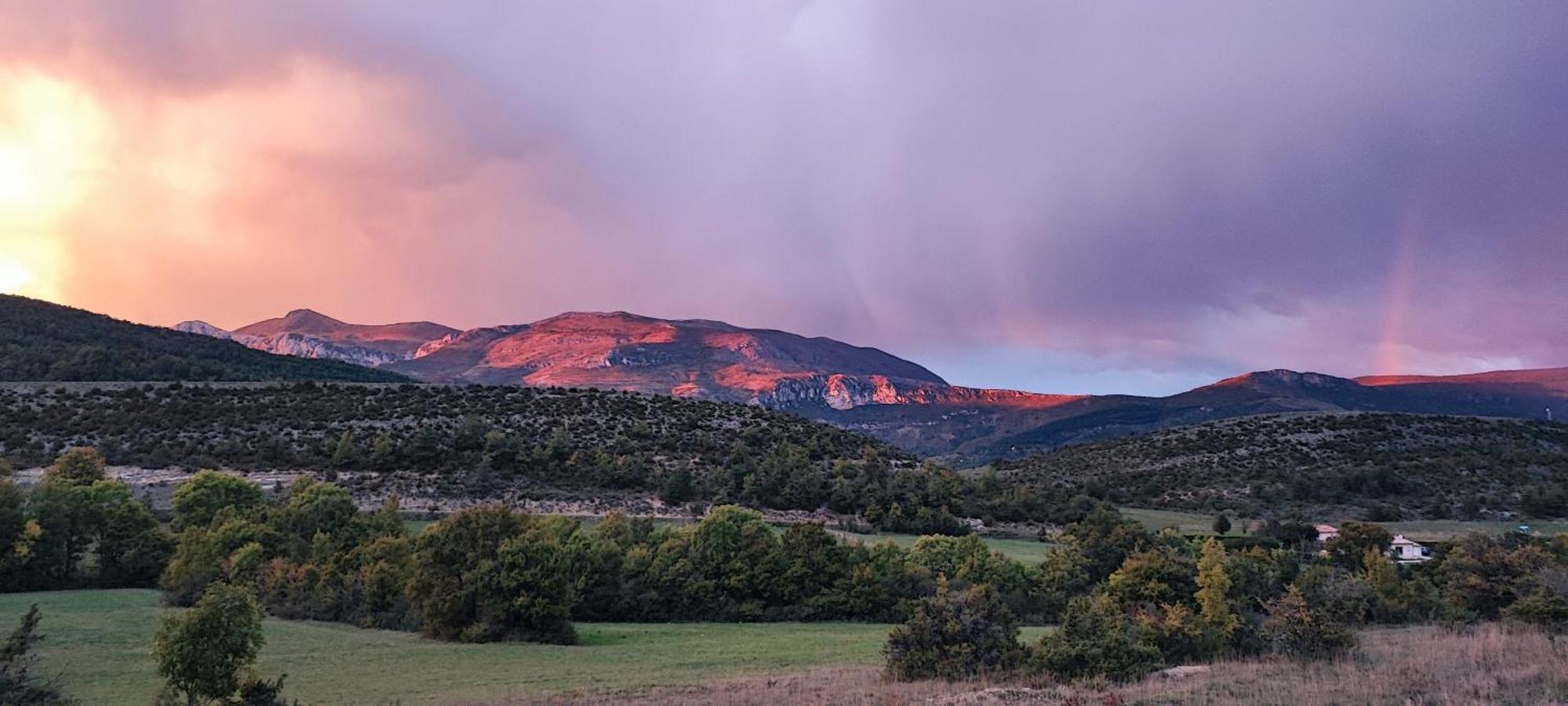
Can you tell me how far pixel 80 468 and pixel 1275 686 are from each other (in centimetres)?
6365

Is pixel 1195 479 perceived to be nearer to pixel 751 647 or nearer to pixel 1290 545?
pixel 1290 545

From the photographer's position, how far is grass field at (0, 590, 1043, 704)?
2167 centimetres

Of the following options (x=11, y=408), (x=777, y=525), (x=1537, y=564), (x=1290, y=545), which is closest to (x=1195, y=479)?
(x=1290, y=545)

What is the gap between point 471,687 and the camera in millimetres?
21609

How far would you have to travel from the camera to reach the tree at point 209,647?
16.1 meters

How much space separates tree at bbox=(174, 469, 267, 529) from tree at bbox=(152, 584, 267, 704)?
33896mm

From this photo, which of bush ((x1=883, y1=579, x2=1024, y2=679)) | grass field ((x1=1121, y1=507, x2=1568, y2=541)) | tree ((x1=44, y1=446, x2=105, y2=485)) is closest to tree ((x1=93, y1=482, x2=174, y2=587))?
tree ((x1=44, y1=446, x2=105, y2=485))

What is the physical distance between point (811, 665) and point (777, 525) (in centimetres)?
3960

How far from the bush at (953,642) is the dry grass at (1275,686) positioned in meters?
1.03

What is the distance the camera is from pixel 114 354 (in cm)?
9494

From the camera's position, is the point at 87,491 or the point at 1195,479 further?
the point at 1195,479

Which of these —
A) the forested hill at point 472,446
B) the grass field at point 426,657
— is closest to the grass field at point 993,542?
the forested hill at point 472,446

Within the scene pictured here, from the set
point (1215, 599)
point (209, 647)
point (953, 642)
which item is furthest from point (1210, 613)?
point (209, 647)

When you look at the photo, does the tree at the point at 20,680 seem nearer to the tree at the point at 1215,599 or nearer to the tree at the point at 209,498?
the tree at the point at 1215,599
